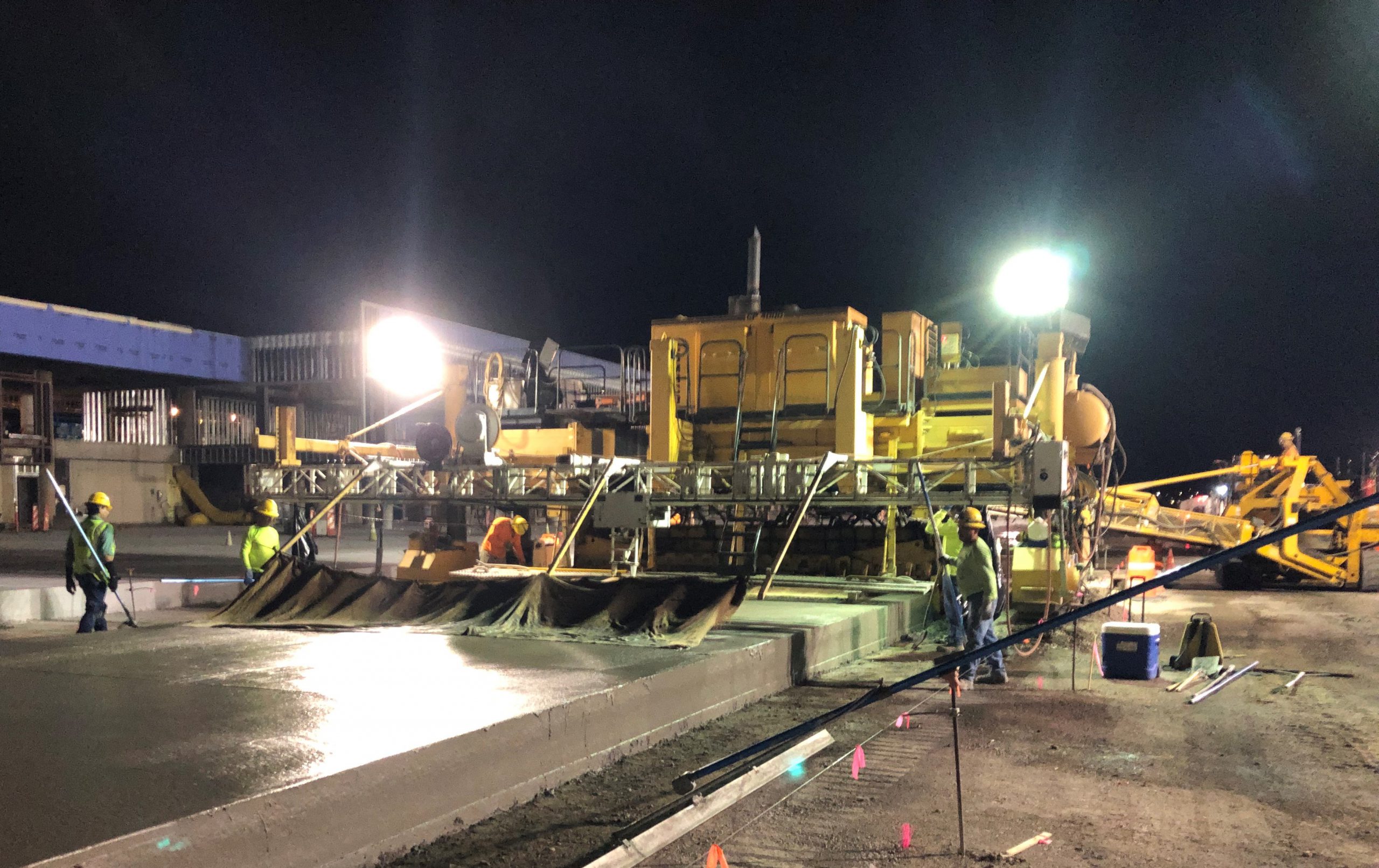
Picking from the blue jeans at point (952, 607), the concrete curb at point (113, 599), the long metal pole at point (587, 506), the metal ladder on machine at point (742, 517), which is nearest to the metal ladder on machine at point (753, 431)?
the metal ladder on machine at point (742, 517)

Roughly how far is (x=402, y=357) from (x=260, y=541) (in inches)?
1141

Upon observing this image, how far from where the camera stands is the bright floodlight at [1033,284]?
17078 mm

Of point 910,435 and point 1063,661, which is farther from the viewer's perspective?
point 910,435

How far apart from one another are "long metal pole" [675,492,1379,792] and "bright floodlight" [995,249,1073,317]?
46.9ft

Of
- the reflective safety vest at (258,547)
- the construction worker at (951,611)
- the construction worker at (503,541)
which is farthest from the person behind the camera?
the construction worker at (503,541)

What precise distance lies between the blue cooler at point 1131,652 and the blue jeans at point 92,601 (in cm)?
1135

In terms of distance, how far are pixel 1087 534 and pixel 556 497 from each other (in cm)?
1044

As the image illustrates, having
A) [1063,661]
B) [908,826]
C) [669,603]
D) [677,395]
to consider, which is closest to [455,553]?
[677,395]

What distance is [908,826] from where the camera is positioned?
5391mm

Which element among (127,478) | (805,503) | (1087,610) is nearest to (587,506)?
(805,503)

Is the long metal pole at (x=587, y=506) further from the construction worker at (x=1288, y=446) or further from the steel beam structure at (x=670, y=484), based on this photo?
the construction worker at (x=1288, y=446)

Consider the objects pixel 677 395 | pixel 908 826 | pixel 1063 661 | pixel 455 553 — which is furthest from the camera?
pixel 677 395

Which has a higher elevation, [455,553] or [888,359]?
[888,359]

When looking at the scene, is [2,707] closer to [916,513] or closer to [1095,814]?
[1095,814]
